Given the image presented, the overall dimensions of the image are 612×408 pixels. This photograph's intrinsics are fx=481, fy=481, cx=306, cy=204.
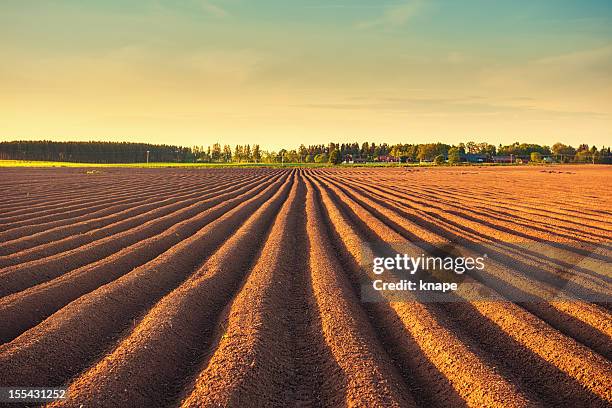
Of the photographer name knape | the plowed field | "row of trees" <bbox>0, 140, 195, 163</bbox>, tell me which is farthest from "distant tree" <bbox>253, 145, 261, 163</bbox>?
the photographer name knape

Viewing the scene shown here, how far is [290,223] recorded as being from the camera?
46.0ft

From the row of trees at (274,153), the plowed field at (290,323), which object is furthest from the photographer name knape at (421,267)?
the row of trees at (274,153)

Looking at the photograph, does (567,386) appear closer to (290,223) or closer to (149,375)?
(149,375)

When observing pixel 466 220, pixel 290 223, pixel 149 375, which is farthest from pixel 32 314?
pixel 466 220

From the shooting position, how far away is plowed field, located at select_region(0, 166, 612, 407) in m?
4.37

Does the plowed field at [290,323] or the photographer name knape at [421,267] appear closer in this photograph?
the plowed field at [290,323]

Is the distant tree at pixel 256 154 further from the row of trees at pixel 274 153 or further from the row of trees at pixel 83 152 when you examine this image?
the row of trees at pixel 83 152

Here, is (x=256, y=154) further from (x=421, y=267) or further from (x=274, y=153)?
(x=421, y=267)

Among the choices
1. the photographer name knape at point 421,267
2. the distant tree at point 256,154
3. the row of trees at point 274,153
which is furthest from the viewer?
the distant tree at point 256,154

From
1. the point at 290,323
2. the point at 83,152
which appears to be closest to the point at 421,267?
the point at 290,323

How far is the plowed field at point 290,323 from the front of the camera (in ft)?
14.3

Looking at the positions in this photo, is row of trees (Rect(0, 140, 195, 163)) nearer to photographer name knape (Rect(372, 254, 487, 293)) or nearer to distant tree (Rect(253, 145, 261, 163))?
distant tree (Rect(253, 145, 261, 163))

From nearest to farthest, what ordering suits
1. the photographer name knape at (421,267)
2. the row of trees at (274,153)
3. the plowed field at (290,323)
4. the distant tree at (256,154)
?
the plowed field at (290,323) < the photographer name knape at (421,267) < the row of trees at (274,153) < the distant tree at (256,154)

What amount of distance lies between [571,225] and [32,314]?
511 inches
